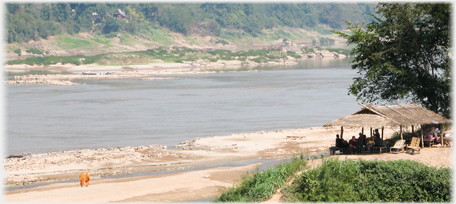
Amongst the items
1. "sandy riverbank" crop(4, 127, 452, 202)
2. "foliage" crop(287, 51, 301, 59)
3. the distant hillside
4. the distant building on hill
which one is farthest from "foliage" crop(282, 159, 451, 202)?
the distant building on hill

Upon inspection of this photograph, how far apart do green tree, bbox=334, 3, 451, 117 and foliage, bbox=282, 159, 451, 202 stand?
808cm

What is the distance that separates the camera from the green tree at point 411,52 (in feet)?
74.8

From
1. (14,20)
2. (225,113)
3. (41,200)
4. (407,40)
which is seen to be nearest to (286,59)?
(14,20)

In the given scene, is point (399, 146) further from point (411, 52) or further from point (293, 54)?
point (293, 54)

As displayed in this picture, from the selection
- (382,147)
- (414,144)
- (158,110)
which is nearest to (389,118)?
(382,147)

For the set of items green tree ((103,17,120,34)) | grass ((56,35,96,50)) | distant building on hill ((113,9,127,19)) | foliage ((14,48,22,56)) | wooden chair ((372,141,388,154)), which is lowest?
wooden chair ((372,141,388,154))

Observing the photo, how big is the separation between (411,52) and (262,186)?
1132cm

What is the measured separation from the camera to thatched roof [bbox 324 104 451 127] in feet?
64.6

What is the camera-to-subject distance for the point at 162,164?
23344mm

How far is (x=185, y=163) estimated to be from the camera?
23594 mm

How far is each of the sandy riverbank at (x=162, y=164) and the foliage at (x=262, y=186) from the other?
2.01 m

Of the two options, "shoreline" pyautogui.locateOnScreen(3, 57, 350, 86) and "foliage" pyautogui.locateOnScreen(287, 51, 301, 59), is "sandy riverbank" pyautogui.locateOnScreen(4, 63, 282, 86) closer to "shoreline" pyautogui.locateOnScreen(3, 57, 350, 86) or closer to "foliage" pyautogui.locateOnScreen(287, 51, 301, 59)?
"shoreline" pyautogui.locateOnScreen(3, 57, 350, 86)

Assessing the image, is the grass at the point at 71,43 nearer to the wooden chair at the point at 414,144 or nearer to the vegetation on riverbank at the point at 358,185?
the wooden chair at the point at 414,144

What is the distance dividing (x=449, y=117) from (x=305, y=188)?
10.9 metres
